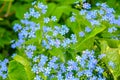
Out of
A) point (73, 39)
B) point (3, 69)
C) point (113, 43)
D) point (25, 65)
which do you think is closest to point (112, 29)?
point (113, 43)

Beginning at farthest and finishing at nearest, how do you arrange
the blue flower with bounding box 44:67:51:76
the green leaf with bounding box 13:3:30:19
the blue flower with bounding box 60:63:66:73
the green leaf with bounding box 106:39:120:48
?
1. the green leaf with bounding box 13:3:30:19
2. the green leaf with bounding box 106:39:120:48
3. the blue flower with bounding box 60:63:66:73
4. the blue flower with bounding box 44:67:51:76

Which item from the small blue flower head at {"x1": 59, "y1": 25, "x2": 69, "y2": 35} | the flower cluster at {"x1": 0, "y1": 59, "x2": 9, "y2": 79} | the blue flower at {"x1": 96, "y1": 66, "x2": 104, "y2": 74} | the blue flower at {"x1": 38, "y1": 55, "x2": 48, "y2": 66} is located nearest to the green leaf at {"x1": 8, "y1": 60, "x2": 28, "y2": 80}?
the flower cluster at {"x1": 0, "y1": 59, "x2": 9, "y2": 79}

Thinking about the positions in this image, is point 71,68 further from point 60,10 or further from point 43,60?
point 60,10

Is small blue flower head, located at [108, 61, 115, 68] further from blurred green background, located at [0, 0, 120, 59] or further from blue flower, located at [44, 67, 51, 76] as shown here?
blurred green background, located at [0, 0, 120, 59]

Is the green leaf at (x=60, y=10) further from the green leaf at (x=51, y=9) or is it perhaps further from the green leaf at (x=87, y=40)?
the green leaf at (x=87, y=40)

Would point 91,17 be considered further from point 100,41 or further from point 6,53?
point 6,53

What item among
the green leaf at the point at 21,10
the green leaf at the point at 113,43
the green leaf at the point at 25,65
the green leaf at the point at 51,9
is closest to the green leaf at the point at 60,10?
the green leaf at the point at 51,9
